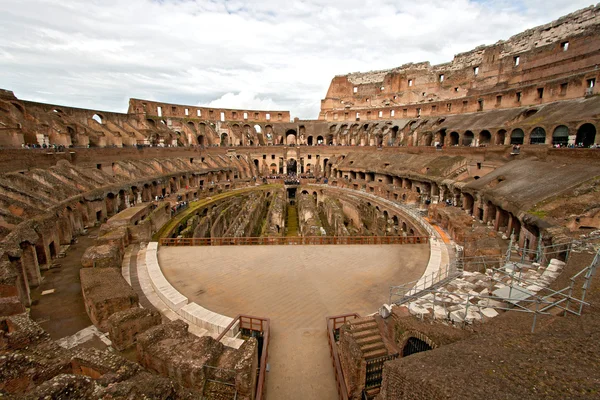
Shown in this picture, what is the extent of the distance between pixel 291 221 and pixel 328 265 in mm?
14456

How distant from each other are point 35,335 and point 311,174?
119ft

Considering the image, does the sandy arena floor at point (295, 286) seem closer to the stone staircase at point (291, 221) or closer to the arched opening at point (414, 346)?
the arched opening at point (414, 346)

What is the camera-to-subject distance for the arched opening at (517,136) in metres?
24.0

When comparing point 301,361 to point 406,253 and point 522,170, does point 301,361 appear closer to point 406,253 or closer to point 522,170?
point 406,253

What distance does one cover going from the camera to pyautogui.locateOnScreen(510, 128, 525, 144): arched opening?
24000 millimetres

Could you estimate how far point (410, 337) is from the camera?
259 inches

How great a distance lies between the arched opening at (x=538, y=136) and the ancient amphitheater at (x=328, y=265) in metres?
0.14

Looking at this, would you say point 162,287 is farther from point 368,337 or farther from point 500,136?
point 500,136

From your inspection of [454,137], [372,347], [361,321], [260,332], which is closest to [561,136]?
[454,137]

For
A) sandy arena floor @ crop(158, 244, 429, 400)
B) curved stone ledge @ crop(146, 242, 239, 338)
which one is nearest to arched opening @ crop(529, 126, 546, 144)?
sandy arena floor @ crop(158, 244, 429, 400)

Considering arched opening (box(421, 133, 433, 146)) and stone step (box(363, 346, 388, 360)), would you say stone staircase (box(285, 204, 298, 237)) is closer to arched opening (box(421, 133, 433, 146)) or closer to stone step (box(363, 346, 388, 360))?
stone step (box(363, 346, 388, 360))

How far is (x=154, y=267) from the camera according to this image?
37.5 feet

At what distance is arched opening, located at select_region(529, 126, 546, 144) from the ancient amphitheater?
0.46ft

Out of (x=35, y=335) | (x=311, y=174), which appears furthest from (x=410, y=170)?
(x=35, y=335)
